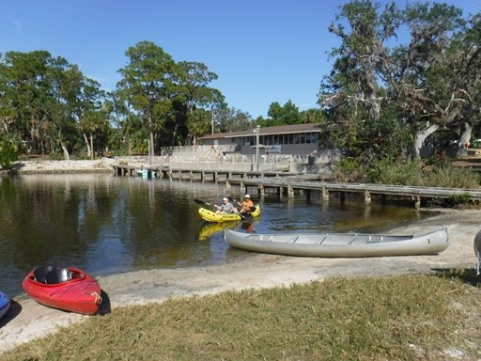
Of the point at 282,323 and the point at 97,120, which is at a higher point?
the point at 97,120

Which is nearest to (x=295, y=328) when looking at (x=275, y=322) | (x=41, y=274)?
(x=275, y=322)

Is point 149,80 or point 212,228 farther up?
point 149,80

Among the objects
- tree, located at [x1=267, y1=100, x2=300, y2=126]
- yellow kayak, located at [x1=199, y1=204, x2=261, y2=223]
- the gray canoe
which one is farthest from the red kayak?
tree, located at [x1=267, y1=100, x2=300, y2=126]

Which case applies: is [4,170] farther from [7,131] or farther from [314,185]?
[314,185]

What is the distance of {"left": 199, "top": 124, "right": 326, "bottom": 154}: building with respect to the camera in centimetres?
5216

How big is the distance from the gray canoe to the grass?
430 centimetres

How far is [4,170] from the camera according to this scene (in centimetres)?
6581

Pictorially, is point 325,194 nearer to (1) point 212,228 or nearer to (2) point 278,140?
(1) point 212,228

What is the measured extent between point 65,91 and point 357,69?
5842cm

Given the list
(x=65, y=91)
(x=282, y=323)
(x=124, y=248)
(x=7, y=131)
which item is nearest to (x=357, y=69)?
(x=124, y=248)

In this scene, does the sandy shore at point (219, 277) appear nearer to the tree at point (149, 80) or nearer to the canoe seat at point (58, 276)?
the canoe seat at point (58, 276)

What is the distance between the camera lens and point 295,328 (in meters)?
7.45

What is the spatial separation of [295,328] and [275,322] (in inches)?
17.8

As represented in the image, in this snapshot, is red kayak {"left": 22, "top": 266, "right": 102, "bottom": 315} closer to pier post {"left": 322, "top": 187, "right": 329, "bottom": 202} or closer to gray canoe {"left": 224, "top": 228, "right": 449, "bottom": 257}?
gray canoe {"left": 224, "top": 228, "right": 449, "bottom": 257}
